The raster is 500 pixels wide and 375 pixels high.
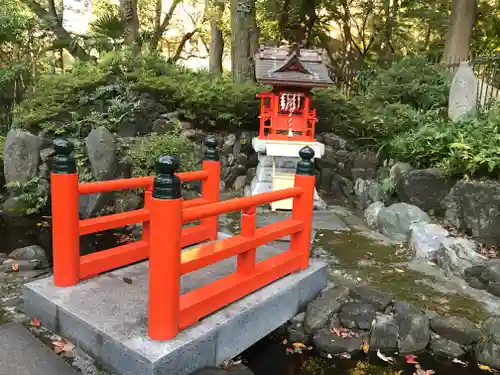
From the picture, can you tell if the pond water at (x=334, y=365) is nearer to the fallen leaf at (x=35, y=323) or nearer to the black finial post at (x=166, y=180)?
the fallen leaf at (x=35, y=323)

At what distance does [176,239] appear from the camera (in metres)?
2.53

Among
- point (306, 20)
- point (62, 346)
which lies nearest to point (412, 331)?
point (62, 346)

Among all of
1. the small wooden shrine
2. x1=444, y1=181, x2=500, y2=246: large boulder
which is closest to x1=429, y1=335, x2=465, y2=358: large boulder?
x1=444, y1=181, x2=500, y2=246: large boulder

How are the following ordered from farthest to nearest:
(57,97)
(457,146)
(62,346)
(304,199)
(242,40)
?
1. (242,40)
2. (57,97)
3. (457,146)
4. (304,199)
5. (62,346)

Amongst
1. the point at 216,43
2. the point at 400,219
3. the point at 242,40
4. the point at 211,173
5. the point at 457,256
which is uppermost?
the point at 216,43

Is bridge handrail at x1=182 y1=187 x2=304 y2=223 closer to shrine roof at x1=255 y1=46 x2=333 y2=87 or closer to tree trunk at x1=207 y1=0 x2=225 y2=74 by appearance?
shrine roof at x1=255 y1=46 x2=333 y2=87

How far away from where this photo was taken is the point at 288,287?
365 cm

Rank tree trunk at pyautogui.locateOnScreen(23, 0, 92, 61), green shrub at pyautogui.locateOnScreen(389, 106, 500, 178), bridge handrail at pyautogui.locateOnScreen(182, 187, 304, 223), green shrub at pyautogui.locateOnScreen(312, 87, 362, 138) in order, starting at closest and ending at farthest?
1. bridge handrail at pyautogui.locateOnScreen(182, 187, 304, 223)
2. green shrub at pyautogui.locateOnScreen(389, 106, 500, 178)
3. green shrub at pyautogui.locateOnScreen(312, 87, 362, 138)
4. tree trunk at pyautogui.locateOnScreen(23, 0, 92, 61)

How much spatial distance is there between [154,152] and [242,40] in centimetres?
421

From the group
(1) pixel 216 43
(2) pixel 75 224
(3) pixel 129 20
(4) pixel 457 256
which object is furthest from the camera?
(1) pixel 216 43

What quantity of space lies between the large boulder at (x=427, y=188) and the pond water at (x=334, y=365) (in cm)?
316

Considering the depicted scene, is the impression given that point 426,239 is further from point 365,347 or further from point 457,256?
point 365,347

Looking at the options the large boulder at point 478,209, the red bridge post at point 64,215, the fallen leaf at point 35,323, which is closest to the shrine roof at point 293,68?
the large boulder at point 478,209

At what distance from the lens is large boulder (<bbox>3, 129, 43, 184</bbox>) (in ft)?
23.8
